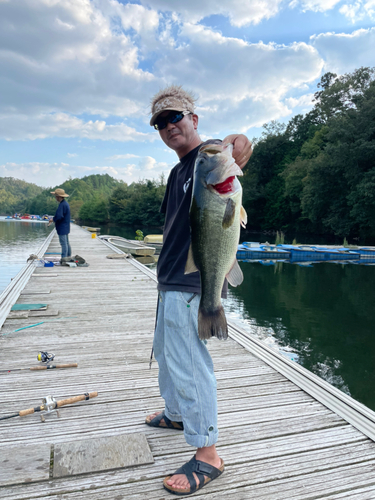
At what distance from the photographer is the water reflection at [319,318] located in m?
6.82

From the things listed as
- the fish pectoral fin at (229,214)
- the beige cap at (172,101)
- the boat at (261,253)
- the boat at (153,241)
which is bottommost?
the boat at (261,253)

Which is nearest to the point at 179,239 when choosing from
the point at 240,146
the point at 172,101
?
the point at 240,146

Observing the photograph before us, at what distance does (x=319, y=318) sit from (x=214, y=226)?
9.31 m

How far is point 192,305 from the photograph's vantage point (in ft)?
6.27

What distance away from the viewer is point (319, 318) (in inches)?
394

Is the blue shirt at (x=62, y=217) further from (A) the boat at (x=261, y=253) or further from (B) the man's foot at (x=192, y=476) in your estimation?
(A) the boat at (x=261, y=253)

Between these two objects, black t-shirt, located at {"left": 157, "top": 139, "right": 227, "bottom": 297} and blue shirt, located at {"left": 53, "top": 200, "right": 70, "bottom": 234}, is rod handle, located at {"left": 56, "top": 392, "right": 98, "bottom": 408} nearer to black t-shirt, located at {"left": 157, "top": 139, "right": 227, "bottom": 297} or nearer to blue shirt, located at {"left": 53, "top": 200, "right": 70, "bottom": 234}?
black t-shirt, located at {"left": 157, "top": 139, "right": 227, "bottom": 297}

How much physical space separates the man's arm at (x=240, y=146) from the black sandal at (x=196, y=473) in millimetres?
1614

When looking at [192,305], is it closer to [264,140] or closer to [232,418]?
[232,418]

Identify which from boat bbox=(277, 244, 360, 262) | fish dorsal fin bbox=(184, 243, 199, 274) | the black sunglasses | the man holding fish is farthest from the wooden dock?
boat bbox=(277, 244, 360, 262)

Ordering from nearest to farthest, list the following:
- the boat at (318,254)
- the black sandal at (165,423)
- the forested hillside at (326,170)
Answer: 1. the black sandal at (165,423)
2. the boat at (318,254)
3. the forested hillside at (326,170)

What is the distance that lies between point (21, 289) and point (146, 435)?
520 cm

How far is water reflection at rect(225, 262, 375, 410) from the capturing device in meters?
6.82

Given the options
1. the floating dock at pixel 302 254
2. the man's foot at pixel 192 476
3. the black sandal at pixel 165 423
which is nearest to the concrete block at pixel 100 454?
the black sandal at pixel 165 423
